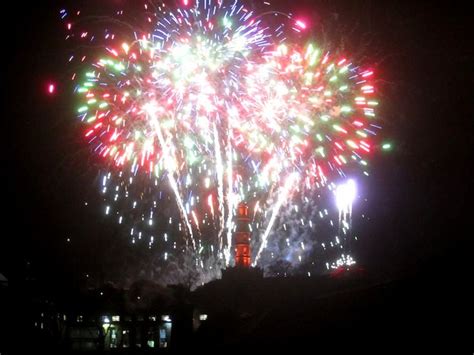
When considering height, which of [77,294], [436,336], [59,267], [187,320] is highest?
[59,267]

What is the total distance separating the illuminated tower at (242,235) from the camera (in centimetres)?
3341

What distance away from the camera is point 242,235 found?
33.8 m

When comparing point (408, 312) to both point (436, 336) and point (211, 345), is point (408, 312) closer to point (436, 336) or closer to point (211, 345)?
point (436, 336)

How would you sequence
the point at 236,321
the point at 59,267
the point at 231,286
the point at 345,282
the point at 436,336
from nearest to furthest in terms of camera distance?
the point at 436,336, the point at 236,321, the point at 345,282, the point at 59,267, the point at 231,286

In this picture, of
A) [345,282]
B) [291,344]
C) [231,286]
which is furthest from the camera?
[231,286]

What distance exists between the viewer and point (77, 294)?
17.2 metres

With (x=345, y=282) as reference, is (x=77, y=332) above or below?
below

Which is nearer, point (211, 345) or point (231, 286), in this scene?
point (211, 345)

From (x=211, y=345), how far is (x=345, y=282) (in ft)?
45.7

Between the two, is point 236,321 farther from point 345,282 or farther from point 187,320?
point 345,282

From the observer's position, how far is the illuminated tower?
3341 cm

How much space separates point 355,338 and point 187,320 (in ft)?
Result: 18.7

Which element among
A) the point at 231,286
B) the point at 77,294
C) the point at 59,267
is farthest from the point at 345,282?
the point at 59,267

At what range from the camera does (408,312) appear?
315 inches
